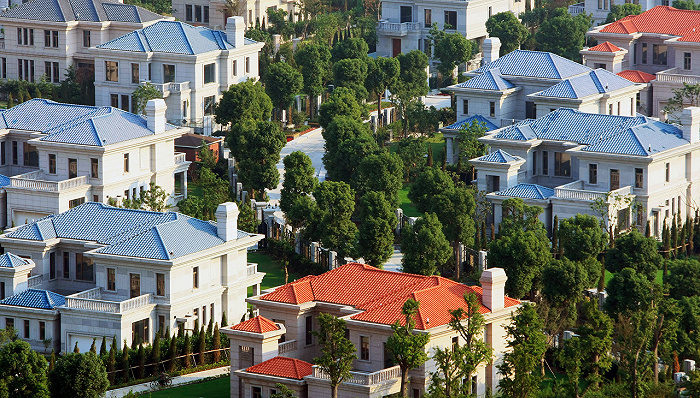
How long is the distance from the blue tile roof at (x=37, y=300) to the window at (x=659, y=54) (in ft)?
188

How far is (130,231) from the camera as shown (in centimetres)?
8344

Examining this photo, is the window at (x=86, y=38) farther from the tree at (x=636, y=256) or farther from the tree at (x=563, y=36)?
the tree at (x=636, y=256)

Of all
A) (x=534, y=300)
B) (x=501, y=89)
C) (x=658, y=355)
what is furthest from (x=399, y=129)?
(x=658, y=355)

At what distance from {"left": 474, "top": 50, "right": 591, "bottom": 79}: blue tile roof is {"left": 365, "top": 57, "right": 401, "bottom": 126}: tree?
7.81m

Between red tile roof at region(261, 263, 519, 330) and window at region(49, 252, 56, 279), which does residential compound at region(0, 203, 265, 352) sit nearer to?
window at region(49, 252, 56, 279)

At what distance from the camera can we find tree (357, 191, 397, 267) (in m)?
86.4

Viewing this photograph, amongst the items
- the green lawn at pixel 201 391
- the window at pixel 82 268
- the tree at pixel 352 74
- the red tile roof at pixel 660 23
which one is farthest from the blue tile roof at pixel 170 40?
the green lawn at pixel 201 391

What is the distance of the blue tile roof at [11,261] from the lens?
82500mm

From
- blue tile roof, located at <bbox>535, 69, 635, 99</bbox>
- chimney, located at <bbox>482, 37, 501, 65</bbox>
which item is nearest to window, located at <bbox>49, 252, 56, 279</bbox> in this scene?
blue tile roof, located at <bbox>535, 69, 635, 99</bbox>

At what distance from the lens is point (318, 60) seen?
120 m

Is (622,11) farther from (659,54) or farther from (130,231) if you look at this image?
(130,231)

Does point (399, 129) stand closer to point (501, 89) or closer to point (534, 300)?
point (501, 89)

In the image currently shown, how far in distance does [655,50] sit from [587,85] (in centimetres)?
1877

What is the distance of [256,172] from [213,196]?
4.15 m
